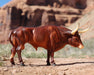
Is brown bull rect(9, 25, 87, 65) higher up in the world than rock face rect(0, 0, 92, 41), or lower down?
lower down

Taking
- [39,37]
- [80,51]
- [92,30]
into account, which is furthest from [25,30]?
[92,30]

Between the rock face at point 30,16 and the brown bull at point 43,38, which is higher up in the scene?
the rock face at point 30,16

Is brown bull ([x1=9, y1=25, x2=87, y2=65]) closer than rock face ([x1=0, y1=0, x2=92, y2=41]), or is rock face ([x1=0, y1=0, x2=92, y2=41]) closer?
brown bull ([x1=9, y1=25, x2=87, y2=65])

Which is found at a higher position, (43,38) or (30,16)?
(30,16)

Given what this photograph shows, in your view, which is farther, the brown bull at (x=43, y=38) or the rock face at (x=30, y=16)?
the rock face at (x=30, y=16)

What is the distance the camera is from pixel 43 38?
20.2 ft

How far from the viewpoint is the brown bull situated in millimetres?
6021

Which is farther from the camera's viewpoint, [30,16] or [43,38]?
[30,16]

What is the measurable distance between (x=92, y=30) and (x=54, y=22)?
21.4 metres

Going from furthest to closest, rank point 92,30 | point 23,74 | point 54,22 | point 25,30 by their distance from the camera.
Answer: point 54,22, point 92,30, point 25,30, point 23,74

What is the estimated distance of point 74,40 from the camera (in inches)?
254

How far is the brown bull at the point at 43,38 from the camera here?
19.8ft

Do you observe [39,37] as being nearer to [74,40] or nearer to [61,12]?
[74,40]

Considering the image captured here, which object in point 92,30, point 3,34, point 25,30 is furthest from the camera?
point 3,34
